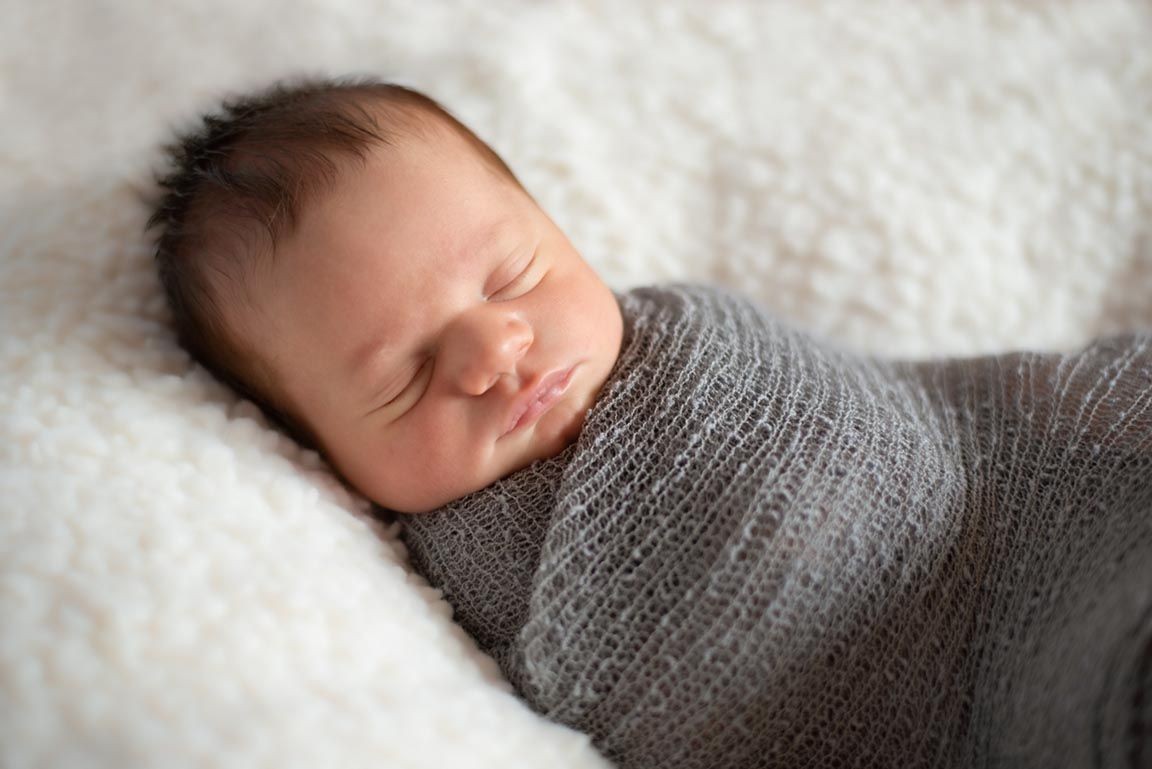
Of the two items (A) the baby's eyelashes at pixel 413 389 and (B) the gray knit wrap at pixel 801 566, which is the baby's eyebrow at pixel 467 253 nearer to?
A: (A) the baby's eyelashes at pixel 413 389

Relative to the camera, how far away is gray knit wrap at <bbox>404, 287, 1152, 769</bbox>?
81 centimetres

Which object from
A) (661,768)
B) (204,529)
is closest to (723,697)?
(661,768)

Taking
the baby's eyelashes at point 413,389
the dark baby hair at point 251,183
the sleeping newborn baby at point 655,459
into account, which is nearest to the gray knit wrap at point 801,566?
the sleeping newborn baby at point 655,459

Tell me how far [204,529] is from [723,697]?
0.45 m

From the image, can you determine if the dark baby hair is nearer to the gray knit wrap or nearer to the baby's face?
the baby's face

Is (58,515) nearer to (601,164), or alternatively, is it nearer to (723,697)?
(723,697)

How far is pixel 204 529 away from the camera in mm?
817

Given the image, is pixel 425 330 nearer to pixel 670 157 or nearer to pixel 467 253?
pixel 467 253

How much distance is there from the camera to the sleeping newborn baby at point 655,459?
0.81m

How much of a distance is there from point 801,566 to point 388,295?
1.43 feet

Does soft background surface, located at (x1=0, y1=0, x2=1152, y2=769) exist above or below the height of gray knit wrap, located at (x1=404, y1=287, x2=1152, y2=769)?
above

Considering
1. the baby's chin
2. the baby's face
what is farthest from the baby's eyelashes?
the baby's chin

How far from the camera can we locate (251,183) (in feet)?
3.09

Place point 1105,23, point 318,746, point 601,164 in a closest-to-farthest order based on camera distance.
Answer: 1. point 318,746
2. point 601,164
3. point 1105,23
